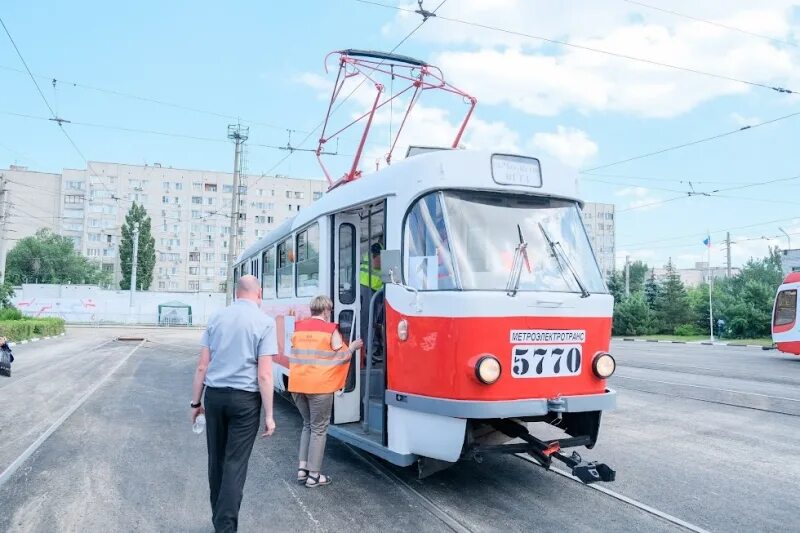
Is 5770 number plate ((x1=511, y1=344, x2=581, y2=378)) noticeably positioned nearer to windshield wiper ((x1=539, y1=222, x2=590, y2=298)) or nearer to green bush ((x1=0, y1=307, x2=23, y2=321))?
windshield wiper ((x1=539, y1=222, x2=590, y2=298))

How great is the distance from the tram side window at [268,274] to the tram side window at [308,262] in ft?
6.44

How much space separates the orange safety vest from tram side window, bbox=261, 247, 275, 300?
456cm

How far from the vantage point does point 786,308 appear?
22.4 m

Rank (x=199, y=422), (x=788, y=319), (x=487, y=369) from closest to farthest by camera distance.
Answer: (x=199, y=422) → (x=487, y=369) → (x=788, y=319)

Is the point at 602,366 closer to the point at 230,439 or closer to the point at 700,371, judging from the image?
the point at 230,439

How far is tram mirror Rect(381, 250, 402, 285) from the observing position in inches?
223

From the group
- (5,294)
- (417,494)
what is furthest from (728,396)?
(5,294)

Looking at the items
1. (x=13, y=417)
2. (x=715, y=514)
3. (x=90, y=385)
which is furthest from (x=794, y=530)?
(x=90, y=385)

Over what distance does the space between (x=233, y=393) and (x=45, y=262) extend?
82961 mm

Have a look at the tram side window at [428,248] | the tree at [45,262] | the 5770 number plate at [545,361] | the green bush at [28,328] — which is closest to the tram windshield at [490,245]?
the tram side window at [428,248]

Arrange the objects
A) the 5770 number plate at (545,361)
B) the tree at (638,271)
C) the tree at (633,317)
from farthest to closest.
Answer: the tree at (638,271)
the tree at (633,317)
the 5770 number plate at (545,361)

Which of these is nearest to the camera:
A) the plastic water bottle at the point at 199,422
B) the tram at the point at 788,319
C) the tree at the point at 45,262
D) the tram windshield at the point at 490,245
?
the plastic water bottle at the point at 199,422

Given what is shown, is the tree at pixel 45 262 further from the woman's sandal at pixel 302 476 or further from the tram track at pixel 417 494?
the woman's sandal at pixel 302 476

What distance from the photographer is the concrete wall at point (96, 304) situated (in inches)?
2100
